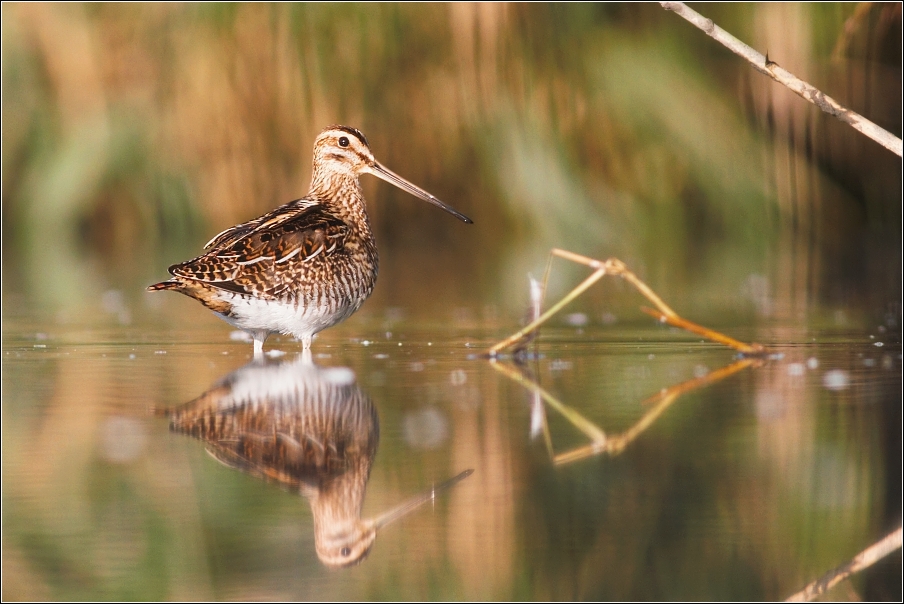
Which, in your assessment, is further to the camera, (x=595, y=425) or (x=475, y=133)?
(x=475, y=133)

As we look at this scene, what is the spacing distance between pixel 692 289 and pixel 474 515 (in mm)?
5063

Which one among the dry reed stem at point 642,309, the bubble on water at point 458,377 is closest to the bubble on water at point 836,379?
the dry reed stem at point 642,309

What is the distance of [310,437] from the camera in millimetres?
3812

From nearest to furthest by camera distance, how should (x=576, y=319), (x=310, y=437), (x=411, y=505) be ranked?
1. (x=411, y=505)
2. (x=310, y=437)
3. (x=576, y=319)

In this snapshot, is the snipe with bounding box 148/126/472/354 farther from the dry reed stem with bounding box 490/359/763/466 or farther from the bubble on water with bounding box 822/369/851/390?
the bubble on water with bounding box 822/369/851/390

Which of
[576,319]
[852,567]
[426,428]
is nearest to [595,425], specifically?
[426,428]

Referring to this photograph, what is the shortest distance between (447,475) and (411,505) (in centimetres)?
29

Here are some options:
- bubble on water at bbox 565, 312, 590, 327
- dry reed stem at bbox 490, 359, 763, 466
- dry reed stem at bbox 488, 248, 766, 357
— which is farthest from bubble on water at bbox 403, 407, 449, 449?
bubble on water at bbox 565, 312, 590, 327

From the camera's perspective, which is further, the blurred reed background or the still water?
the blurred reed background

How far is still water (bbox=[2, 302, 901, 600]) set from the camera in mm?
2693

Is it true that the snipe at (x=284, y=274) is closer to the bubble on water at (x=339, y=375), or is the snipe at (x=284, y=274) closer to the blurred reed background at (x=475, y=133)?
the bubble on water at (x=339, y=375)

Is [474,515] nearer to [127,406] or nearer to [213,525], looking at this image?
[213,525]

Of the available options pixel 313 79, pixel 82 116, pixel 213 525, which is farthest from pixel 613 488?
pixel 82 116

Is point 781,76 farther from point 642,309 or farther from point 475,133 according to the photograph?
point 475,133
